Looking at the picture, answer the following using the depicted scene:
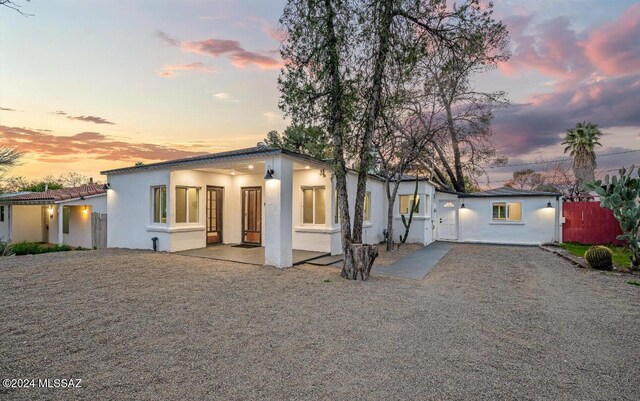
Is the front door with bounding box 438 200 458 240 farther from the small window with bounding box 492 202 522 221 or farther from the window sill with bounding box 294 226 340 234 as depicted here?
the window sill with bounding box 294 226 340 234

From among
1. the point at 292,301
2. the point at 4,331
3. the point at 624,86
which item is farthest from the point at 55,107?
the point at 624,86

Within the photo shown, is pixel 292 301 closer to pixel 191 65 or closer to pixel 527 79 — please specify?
pixel 191 65

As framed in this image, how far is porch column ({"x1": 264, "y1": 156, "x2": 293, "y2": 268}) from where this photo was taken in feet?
27.7

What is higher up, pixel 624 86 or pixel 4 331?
pixel 624 86

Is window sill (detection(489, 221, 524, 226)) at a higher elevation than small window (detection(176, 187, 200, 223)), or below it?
below

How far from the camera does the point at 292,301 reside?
5.62 metres

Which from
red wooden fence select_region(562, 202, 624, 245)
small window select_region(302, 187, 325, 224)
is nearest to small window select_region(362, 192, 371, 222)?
small window select_region(302, 187, 325, 224)

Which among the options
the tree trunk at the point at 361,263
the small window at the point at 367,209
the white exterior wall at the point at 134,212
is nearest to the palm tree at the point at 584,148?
the small window at the point at 367,209

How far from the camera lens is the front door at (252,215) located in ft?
40.2

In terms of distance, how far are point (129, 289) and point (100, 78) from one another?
8.44 meters

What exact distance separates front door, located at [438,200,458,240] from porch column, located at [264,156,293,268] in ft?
41.2

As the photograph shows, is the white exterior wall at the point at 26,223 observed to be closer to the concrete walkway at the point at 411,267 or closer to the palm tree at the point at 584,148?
the concrete walkway at the point at 411,267

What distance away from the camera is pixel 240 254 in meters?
10.4

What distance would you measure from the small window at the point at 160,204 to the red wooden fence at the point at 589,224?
769 inches
